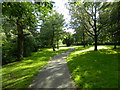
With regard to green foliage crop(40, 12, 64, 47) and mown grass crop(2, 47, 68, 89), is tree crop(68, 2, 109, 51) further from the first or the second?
mown grass crop(2, 47, 68, 89)

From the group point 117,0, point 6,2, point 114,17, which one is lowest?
point 6,2

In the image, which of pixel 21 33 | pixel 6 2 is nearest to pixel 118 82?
pixel 6 2

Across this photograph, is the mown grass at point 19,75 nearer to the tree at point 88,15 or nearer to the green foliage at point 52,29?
the green foliage at point 52,29

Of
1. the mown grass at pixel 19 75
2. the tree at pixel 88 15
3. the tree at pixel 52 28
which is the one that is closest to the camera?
the mown grass at pixel 19 75

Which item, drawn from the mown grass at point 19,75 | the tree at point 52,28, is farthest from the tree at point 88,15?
the mown grass at point 19,75

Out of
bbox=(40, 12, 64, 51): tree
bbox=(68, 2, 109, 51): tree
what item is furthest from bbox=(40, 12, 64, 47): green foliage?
bbox=(68, 2, 109, 51): tree

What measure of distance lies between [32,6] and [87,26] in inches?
650

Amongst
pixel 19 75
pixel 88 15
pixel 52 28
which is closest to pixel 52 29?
pixel 52 28

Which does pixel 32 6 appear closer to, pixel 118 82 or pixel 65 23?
pixel 118 82

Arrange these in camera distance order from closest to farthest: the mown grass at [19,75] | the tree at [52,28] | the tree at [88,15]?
1. the mown grass at [19,75]
2. the tree at [88,15]
3. the tree at [52,28]

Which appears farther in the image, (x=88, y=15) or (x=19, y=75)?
(x=88, y=15)

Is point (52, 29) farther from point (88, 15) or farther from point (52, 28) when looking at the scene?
point (88, 15)

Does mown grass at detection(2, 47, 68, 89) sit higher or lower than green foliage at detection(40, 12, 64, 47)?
lower

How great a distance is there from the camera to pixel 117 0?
10742mm
